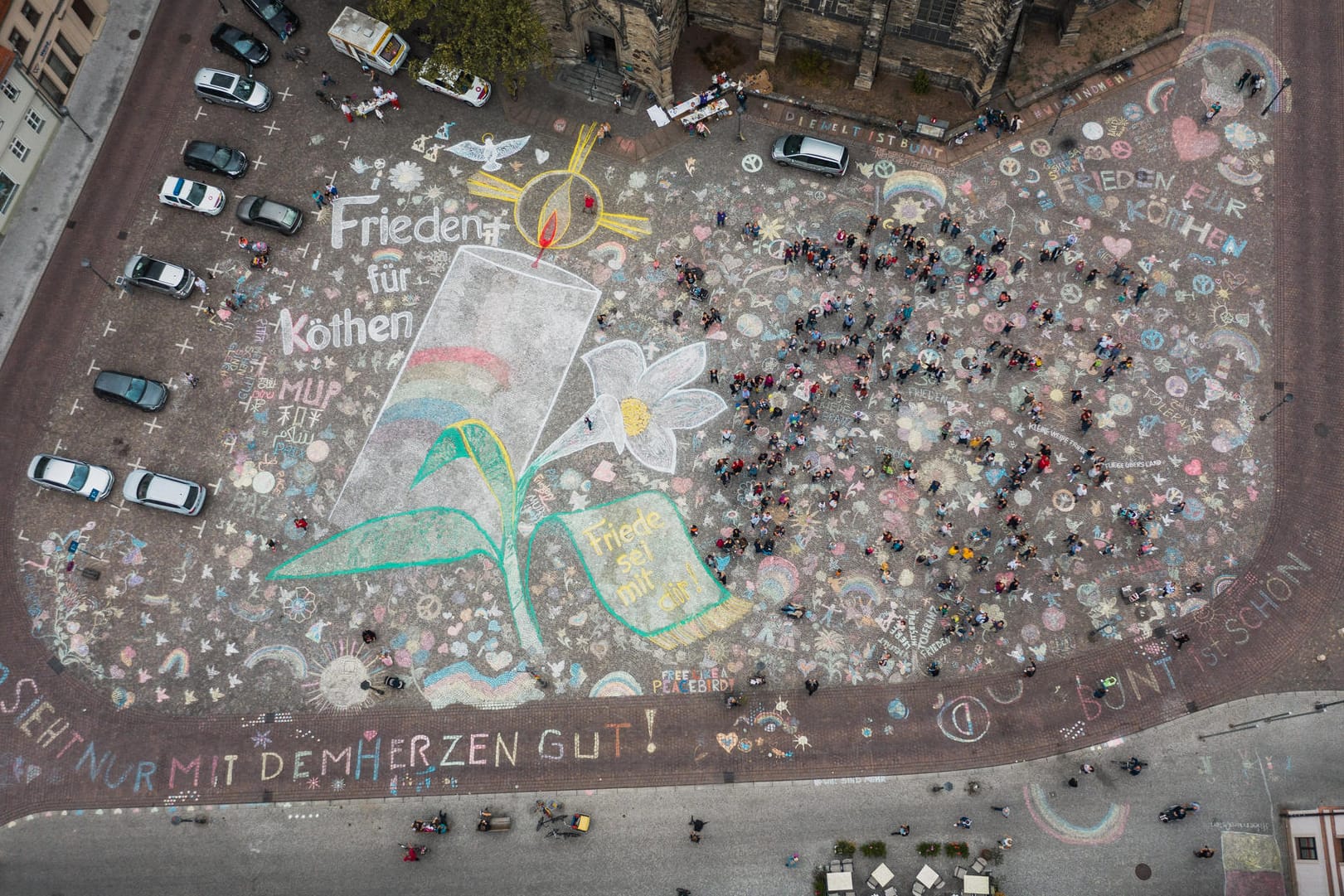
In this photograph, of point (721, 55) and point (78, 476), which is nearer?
point (78, 476)

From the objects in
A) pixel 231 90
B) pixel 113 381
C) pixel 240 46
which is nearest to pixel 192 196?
pixel 231 90

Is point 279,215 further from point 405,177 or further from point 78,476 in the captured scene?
point 78,476

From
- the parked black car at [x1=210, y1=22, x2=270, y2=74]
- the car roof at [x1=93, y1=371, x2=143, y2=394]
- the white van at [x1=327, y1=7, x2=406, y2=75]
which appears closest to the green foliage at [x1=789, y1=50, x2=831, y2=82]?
the white van at [x1=327, y1=7, x2=406, y2=75]

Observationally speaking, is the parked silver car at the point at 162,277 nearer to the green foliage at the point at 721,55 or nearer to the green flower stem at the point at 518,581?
the green flower stem at the point at 518,581

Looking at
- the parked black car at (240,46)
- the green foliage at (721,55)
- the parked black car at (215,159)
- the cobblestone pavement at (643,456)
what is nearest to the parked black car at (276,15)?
the parked black car at (240,46)

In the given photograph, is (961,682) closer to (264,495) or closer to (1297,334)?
(1297,334)
